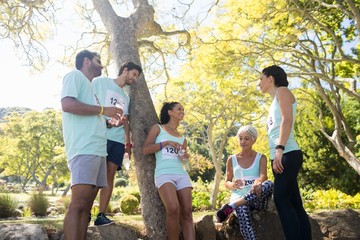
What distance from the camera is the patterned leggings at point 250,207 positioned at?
3930 mm

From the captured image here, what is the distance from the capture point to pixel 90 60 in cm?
339

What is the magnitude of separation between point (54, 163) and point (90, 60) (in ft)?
102

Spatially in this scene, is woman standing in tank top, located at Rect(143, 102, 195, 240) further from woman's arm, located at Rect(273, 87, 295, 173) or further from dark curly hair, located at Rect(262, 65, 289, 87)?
dark curly hair, located at Rect(262, 65, 289, 87)

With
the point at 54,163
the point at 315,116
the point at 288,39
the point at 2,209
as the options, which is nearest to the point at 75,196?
the point at 2,209

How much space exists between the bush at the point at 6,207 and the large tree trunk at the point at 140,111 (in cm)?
667

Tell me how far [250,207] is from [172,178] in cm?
114

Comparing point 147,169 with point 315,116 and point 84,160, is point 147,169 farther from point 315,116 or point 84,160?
point 315,116

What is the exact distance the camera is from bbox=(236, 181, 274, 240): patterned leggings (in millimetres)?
3930

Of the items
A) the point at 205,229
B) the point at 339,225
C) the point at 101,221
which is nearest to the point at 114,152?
the point at 101,221

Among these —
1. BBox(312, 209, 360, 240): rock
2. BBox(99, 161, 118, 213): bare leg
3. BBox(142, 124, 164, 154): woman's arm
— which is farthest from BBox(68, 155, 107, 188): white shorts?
BBox(312, 209, 360, 240): rock

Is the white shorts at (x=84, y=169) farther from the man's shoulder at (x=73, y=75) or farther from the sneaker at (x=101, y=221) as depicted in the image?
the sneaker at (x=101, y=221)

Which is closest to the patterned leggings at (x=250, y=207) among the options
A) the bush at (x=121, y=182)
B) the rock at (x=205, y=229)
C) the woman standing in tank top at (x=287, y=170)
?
the rock at (x=205, y=229)

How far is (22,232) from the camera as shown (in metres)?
3.19

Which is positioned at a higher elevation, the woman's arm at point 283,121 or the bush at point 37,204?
the woman's arm at point 283,121
